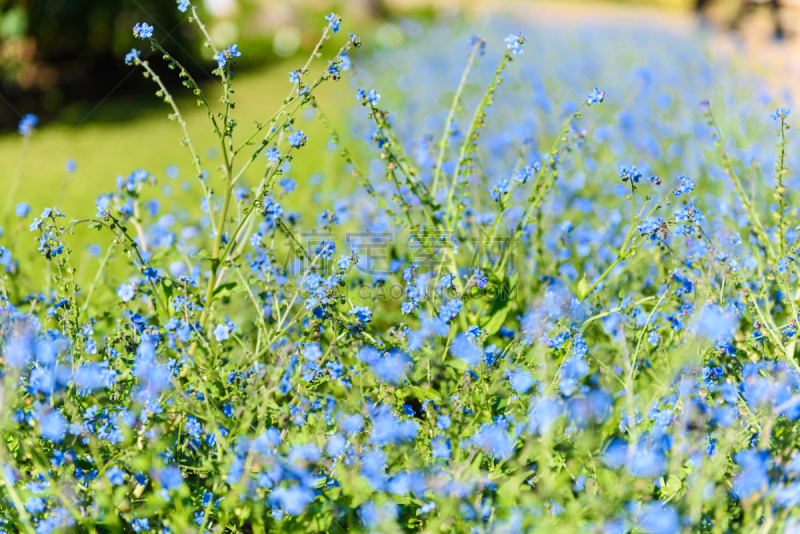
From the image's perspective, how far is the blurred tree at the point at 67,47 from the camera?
272 inches

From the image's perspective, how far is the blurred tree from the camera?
22.7 ft

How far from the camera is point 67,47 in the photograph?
786 centimetres

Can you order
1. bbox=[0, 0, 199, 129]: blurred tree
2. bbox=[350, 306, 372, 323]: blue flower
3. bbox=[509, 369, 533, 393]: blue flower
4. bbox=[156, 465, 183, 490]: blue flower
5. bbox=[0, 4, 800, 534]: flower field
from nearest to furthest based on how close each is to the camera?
bbox=[156, 465, 183, 490]: blue flower
bbox=[0, 4, 800, 534]: flower field
bbox=[509, 369, 533, 393]: blue flower
bbox=[350, 306, 372, 323]: blue flower
bbox=[0, 0, 199, 129]: blurred tree

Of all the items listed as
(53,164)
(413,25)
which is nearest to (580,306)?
(53,164)

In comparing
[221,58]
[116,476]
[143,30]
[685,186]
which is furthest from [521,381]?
[143,30]

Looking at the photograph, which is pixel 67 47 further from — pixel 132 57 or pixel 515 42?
pixel 515 42

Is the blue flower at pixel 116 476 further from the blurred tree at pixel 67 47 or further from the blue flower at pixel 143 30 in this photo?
the blurred tree at pixel 67 47

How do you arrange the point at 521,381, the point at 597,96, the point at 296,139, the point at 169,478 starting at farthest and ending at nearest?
the point at 597,96 → the point at 296,139 → the point at 521,381 → the point at 169,478

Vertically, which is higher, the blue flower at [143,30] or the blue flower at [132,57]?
the blue flower at [143,30]

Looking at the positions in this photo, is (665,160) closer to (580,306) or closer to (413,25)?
(580,306)

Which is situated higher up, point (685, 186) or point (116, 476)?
point (685, 186)

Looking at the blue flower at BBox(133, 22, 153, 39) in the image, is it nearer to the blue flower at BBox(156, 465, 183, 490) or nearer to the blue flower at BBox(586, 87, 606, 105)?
the blue flower at BBox(156, 465, 183, 490)

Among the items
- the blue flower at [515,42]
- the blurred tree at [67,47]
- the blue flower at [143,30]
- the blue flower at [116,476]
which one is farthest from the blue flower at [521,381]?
the blurred tree at [67,47]

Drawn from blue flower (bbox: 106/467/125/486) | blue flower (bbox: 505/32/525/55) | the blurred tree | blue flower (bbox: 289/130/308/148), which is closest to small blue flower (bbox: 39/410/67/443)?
blue flower (bbox: 106/467/125/486)
